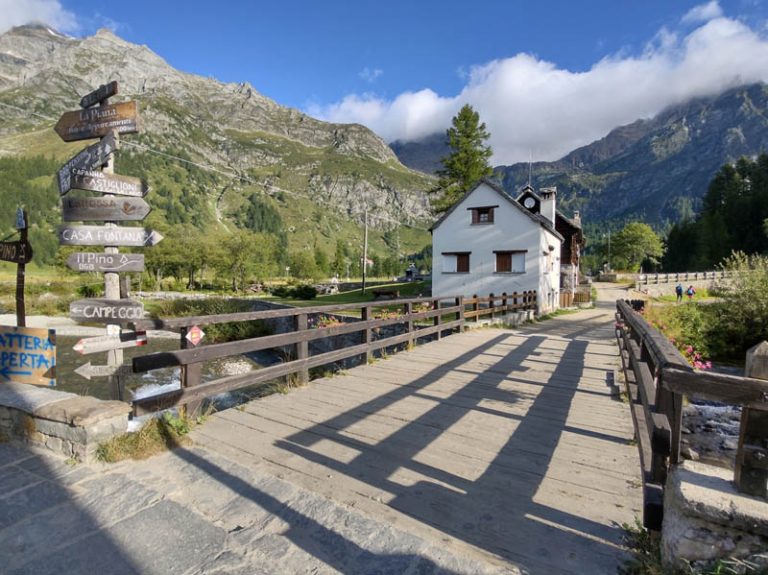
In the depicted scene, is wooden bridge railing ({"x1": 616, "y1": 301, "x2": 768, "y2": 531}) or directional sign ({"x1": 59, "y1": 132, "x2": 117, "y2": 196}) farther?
directional sign ({"x1": 59, "y1": 132, "x2": 117, "y2": 196})

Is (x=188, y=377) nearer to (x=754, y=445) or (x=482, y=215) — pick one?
(x=754, y=445)

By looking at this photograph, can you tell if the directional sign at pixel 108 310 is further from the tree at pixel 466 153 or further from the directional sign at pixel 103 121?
the tree at pixel 466 153

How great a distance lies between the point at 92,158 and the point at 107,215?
2.19 ft

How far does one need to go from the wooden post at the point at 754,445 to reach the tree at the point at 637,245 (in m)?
87.8

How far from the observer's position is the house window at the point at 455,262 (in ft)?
81.8

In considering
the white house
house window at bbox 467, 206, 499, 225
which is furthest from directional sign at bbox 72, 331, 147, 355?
house window at bbox 467, 206, 499, 225

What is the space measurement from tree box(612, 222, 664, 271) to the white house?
62998mm

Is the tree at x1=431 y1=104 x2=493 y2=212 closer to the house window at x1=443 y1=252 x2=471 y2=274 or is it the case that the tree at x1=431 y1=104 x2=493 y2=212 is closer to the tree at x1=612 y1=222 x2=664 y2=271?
the house window at x1=443 y1=252 x2=471 y2=274

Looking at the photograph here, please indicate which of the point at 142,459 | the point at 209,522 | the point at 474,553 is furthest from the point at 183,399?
the point at 474,553

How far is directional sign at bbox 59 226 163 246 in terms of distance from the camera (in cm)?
434

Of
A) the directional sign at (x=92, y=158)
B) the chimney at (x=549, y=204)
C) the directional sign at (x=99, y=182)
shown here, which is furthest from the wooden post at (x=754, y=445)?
the chimney at (x=549, y=204)

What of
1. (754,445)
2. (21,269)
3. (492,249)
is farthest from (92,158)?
(492,249)

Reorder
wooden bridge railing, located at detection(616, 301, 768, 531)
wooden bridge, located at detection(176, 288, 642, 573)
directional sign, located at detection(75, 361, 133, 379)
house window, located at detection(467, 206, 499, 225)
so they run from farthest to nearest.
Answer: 1. house window, located at detection(467, 206, 499, 225)
2. directional sign, located at detection(75, 361, 133, 379)
3. wooden bridge, located at detection(176, 288, 642, 573)
4. wooden bridge railing, located at detection(616, 301, 768, 531)

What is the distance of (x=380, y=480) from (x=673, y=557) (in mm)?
2029
